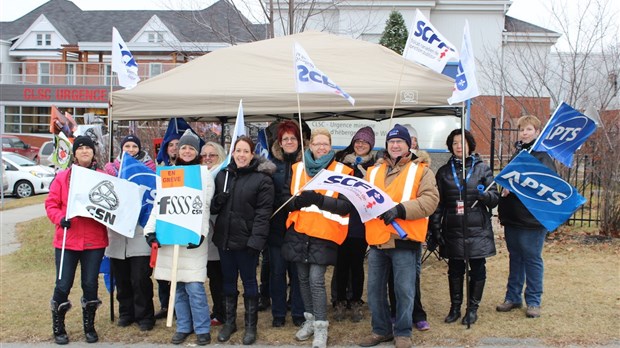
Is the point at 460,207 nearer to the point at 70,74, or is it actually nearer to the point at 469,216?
the point at 469,216

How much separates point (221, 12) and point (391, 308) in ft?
30.1

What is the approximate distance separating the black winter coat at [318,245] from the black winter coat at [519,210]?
1862 mm

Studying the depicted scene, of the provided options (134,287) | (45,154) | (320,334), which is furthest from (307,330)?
(45,154)

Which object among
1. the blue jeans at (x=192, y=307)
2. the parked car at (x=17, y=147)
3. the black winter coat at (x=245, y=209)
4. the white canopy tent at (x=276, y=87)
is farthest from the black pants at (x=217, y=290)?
the parked car at (x=17, y=147)

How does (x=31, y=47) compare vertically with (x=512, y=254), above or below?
above

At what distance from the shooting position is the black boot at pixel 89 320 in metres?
5.66

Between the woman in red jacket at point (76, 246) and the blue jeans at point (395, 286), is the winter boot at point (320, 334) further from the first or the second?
the woman in red jacket at point (76, 246)

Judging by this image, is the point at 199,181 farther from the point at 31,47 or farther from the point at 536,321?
the point at 31,47

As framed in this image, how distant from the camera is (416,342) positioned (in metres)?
5.47

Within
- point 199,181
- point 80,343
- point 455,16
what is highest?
point 455,16

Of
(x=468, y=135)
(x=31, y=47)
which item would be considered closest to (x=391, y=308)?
(x=468, y=135)

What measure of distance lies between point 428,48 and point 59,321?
458cm

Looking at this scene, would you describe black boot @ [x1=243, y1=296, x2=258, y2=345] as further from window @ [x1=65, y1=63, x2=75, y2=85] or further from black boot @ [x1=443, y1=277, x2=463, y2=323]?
window @ [x1=65, y1=63, x2=75, y2=85]

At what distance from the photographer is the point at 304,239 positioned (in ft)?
17.5
